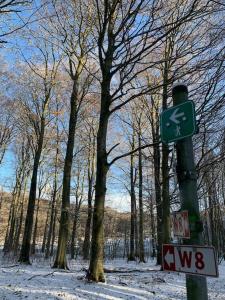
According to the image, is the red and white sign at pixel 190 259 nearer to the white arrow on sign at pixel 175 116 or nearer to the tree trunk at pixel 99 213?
the white arrow on sign at pixel 175 116

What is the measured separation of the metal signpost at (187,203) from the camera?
112 inches

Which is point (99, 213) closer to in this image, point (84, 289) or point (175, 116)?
point (84, 289)

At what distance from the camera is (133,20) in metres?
8.37

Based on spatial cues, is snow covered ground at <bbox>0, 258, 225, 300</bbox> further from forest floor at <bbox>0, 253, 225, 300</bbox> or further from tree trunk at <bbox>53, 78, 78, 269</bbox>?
tree trunk at <bbox>53, 78, 78, 269</bbox>

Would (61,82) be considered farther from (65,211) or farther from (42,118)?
(65,211)

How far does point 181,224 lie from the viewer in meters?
3.08

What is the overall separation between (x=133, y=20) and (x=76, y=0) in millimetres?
3794

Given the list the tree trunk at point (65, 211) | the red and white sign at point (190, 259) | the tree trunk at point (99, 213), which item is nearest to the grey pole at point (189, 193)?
the red and white sign at point (190, 259)

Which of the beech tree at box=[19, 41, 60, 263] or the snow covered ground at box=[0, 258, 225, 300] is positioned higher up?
the beech tree at box=[19, 41, 60, 263]

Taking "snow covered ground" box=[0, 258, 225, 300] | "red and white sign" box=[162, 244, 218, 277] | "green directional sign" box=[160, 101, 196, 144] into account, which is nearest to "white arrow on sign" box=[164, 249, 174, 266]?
"red and white sign" box=[162, 244, 218, 277]

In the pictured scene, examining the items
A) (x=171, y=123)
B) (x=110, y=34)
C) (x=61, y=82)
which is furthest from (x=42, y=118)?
(x=171, y=123)

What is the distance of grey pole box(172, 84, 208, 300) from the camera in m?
2.97

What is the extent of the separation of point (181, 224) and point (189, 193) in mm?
302

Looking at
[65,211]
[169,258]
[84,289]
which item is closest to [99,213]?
[84,289]
